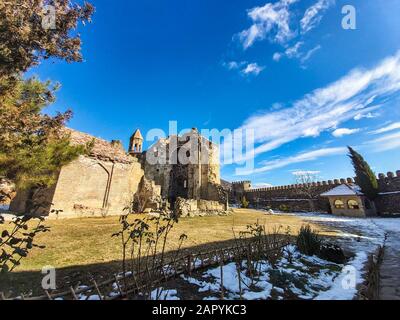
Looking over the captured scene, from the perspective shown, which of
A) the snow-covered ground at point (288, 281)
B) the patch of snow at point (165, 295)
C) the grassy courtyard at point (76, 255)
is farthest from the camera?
the grassy courtyard at point (76, 255)

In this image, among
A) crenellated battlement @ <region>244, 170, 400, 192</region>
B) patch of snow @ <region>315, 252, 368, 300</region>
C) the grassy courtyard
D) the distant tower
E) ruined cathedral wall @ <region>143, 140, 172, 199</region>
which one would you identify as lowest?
patch of snow @ <region>315, 252, 368, 300</region>

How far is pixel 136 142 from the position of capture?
109ft

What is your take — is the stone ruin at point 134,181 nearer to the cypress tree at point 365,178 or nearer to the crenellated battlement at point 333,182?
the crenellated battlement at point 333,182

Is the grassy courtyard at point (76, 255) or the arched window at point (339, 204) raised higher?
the arched window at point (339, 204)

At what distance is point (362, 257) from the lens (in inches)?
263

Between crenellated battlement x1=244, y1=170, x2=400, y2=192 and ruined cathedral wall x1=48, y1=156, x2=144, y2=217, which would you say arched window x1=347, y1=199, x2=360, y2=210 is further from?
ruined cathedral wall x1=48, y1=156, x2=144, y2=217

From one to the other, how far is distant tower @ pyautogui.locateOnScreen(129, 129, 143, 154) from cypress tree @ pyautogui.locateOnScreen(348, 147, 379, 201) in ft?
91.8

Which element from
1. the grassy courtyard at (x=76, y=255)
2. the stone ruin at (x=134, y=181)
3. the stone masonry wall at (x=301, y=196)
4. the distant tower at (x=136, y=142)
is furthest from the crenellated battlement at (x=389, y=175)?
the distant tower at (x=136, y=142)

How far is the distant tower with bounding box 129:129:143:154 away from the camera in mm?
32628

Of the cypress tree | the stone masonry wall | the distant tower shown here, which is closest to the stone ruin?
the distant tower

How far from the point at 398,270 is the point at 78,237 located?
34.1 ft

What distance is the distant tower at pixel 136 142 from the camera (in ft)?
107

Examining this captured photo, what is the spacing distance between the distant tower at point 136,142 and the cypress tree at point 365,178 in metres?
28.0
